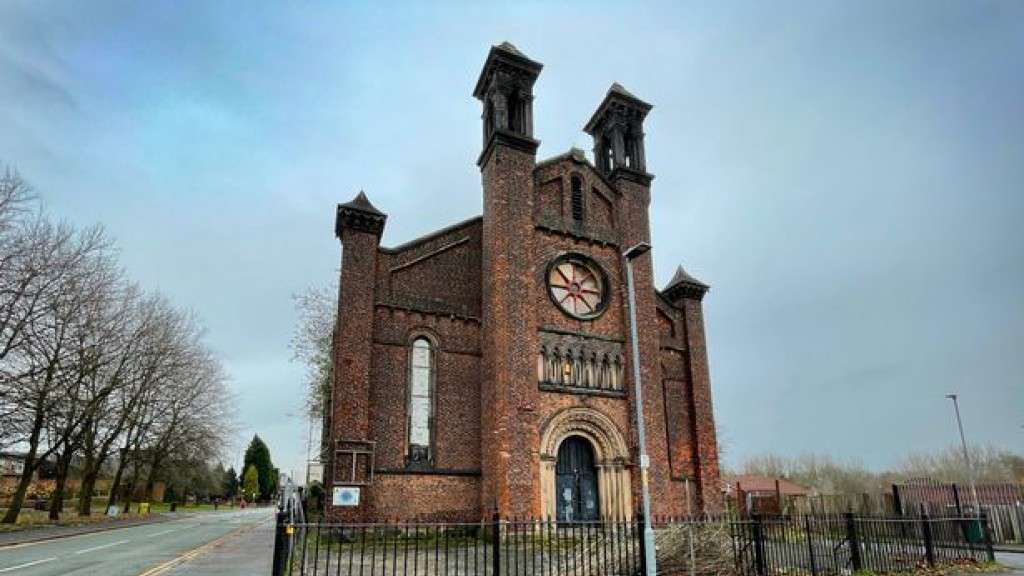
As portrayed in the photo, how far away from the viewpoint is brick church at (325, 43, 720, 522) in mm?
19172

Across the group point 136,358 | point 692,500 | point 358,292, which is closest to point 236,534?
point 136,358

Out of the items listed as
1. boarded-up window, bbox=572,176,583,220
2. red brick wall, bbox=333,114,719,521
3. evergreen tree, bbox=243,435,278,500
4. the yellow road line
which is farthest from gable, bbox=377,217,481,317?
evergreen tree, bbox=243,435,278,500

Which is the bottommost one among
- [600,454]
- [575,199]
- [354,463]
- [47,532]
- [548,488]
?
[47,532]

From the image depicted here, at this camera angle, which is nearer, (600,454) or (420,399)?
(420,399)

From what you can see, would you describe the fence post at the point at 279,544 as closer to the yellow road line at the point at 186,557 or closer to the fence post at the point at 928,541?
the yellow road line at the point at 186,557

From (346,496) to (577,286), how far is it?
35.1ft

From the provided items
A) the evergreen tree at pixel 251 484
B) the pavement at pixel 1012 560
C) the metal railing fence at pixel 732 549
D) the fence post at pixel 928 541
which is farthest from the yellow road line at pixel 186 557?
the evergreen tree at pixel 251 484

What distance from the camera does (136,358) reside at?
36.0m

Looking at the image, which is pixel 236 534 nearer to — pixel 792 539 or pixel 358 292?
pixel 358 292

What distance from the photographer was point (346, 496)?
17.8 metres

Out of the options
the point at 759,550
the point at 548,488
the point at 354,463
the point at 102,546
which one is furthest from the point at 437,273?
the point at 102,546

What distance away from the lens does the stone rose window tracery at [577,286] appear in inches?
888

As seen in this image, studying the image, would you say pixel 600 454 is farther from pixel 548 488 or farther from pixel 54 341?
pixel 54 341

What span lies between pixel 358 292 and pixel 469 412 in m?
5.37
